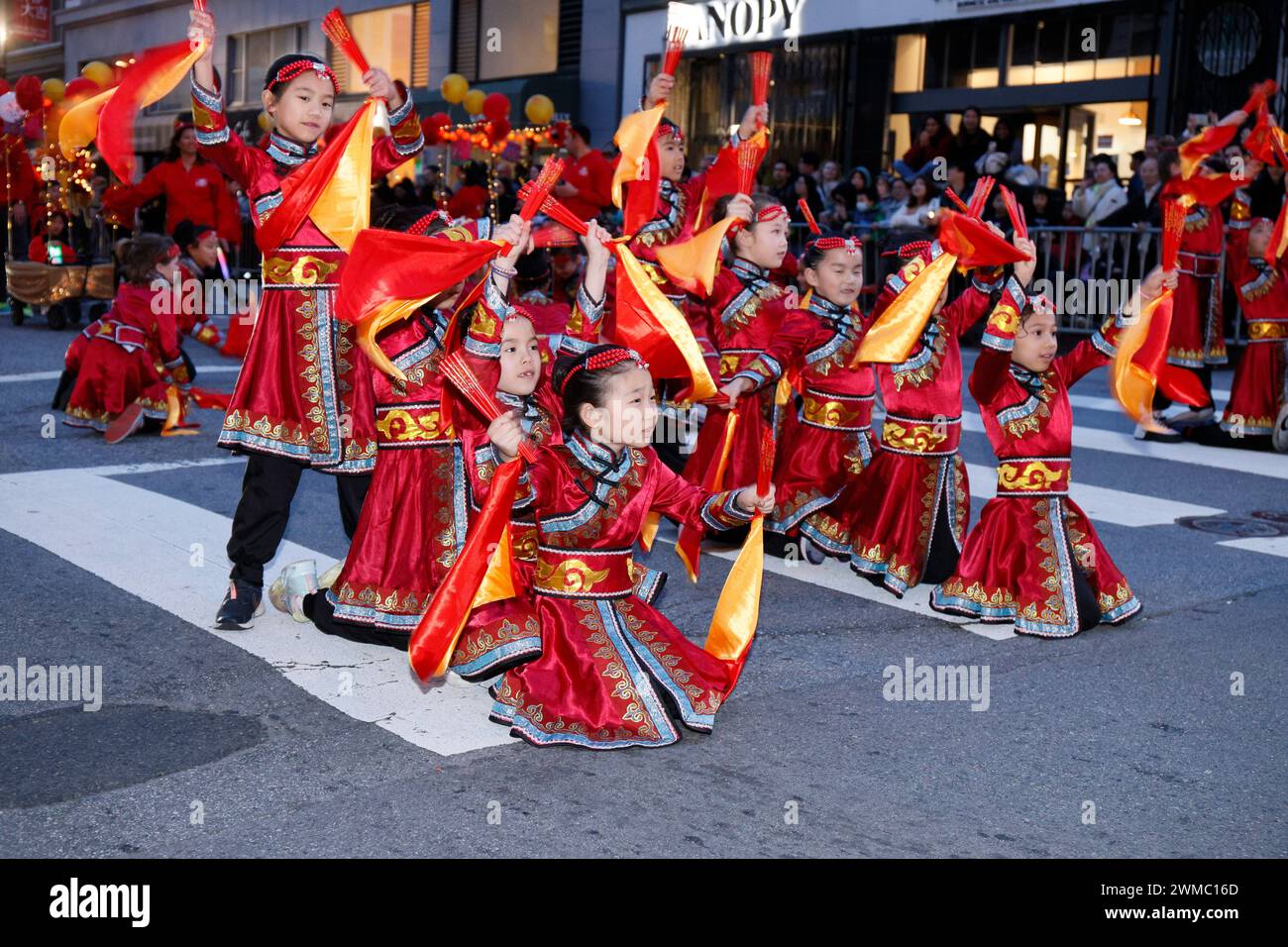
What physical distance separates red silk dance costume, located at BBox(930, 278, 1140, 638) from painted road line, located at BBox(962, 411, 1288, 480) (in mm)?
3786

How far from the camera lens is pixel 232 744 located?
163 inches

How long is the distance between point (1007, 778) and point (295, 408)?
107 inches

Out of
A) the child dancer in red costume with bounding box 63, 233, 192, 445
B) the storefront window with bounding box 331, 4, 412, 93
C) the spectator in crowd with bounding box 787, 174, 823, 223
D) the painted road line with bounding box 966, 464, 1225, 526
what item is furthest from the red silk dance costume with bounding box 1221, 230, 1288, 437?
the storefront window with bounding box 331, 4, 412, 93

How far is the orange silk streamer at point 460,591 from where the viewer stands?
4.19 meters

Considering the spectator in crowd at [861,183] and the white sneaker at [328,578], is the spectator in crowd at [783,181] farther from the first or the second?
the white sneaker at [328,578]

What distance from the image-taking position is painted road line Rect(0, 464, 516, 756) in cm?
446

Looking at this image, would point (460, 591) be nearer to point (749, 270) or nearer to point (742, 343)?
point (742, 343)

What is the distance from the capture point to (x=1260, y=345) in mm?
10141

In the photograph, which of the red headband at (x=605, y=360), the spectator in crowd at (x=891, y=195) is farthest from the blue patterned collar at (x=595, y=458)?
the spectator in crowd at (x=891, y=195)

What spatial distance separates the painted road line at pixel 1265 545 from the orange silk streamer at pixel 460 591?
4281 mm

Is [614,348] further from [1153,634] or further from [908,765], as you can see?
[1153,634]

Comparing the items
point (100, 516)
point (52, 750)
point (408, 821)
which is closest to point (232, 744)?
point (52, 750)

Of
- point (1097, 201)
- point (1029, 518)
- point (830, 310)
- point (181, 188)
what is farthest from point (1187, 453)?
point (181, 188)

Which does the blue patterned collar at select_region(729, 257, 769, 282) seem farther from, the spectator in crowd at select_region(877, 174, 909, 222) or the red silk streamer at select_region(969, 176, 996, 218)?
the spectator in crowd at select_region(877, 174, 909, 222)
